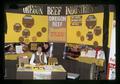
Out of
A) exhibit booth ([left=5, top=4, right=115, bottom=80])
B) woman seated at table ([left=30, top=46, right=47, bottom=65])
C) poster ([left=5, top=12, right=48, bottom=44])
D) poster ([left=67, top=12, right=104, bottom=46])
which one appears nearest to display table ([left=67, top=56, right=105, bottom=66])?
exhibit booth ([left=5, top=4, right=115, bottom=80])

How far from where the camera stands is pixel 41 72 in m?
3.43

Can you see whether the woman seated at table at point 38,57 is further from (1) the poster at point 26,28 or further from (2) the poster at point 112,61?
(2) the poster at point 112,61

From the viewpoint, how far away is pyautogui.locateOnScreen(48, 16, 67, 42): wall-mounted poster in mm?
3385

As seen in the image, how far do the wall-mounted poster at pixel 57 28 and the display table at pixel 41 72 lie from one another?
0.29 m

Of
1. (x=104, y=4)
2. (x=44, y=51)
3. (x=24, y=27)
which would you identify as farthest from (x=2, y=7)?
(x=104, y=4)

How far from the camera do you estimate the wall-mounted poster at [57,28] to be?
11.1ft

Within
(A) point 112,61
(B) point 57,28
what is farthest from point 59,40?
(A) point 112,61

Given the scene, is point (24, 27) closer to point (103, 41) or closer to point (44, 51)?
point (44, 51)

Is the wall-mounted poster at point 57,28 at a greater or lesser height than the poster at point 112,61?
greater

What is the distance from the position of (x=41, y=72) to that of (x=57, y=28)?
489mm

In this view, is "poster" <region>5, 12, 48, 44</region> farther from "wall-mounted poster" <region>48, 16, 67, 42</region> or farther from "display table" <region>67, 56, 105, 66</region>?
"display table" <region>67, 56, 105, 66</region>

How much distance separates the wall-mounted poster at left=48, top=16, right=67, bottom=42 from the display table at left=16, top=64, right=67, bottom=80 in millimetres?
293

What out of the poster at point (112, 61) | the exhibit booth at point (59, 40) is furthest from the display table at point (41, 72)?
the poster at point (112, 61)

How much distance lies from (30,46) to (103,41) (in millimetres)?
755
